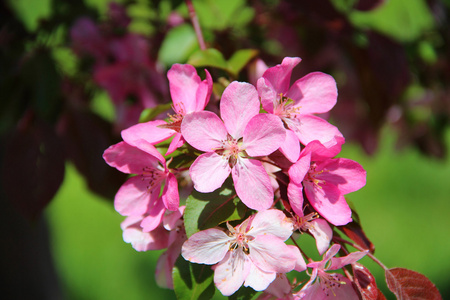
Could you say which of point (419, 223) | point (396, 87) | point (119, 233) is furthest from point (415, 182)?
point (396, 87)

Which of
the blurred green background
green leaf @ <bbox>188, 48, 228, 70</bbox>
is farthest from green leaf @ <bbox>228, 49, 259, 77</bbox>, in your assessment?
the blurred green background

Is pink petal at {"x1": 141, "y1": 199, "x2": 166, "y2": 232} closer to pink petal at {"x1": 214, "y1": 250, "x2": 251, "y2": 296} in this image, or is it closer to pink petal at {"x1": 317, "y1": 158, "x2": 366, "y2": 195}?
pink petal at {"x1": 214, "y1": 250, "x2": 251, "y2": 296}

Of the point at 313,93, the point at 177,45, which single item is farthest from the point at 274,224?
the point at 177,45

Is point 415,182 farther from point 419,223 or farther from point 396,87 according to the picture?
point 396,87

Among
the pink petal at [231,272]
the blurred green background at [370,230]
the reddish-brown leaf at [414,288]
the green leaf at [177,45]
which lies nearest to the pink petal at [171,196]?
the pink petal at [231,272]

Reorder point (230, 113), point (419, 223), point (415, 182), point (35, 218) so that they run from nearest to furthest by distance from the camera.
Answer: point (230, 113)
point (35, 218)
point (419, 223)
point (415, 182)

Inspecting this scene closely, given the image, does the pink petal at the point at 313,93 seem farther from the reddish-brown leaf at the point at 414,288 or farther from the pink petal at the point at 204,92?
the reddish-brown leaf at the point at 414,288
